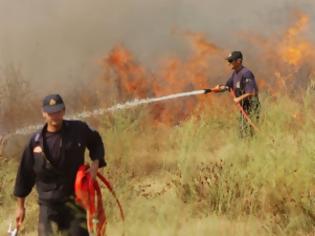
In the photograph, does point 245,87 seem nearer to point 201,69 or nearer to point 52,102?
point 201,69

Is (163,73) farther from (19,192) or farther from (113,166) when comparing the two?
(19,192)

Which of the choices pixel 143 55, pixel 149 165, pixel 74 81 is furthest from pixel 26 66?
pixel 149 165

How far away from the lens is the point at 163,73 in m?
12.4

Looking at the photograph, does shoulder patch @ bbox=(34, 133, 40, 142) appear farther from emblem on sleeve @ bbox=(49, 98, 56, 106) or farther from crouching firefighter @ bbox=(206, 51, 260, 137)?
A: crouching firefighter @ bbox=(206, 51, 260, 137)

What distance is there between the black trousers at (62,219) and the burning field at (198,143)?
359mm

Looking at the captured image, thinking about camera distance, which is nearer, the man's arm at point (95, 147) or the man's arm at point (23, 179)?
the man's arm at point (23, 179)

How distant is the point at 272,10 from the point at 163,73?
3.59 m

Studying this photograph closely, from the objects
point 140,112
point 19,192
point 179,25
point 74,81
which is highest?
point 179,25

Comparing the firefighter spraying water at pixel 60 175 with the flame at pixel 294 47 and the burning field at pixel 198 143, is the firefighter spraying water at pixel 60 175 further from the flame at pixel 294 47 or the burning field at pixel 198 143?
the flame at pixel 294 47

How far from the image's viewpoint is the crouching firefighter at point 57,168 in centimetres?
499

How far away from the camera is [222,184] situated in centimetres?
613

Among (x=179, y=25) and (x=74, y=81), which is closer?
(x=74, y=81)

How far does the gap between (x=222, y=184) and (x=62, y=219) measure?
1.65m

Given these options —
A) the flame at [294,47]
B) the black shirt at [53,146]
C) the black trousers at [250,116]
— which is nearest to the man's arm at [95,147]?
the black shirt at [53,146]
